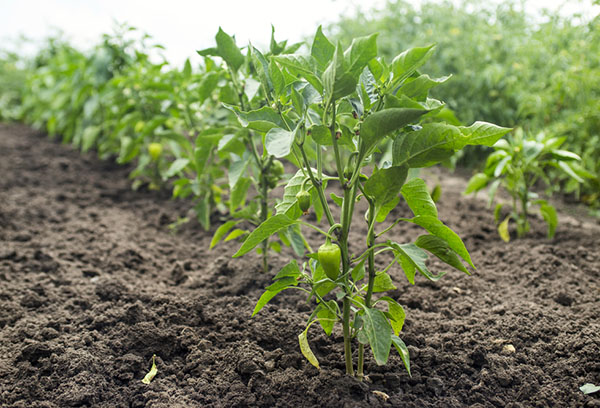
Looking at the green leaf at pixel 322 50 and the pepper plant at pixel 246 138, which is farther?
the pepper plant at pixel 246 138

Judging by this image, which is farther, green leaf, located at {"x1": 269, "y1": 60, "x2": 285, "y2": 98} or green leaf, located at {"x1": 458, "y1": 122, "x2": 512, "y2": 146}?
green leaf, located at {"x1": 269, "y1": 60, "x2": 285, "y2": 98}

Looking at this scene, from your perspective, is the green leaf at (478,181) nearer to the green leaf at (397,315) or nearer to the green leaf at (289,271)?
the green leaf at (397,315)

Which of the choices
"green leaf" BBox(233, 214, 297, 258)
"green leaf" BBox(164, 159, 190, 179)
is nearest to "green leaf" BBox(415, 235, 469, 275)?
"green leaf" BBox(233, 214, 297, 258)

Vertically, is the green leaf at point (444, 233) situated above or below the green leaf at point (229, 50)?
below

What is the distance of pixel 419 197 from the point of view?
136 centimetres

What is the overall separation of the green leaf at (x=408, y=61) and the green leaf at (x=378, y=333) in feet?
2.01

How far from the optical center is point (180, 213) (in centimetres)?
347

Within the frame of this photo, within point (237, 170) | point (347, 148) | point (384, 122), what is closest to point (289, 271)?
point (347, 148)

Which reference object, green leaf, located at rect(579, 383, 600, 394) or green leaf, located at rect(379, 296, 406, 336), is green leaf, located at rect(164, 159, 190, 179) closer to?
green leaf, located at rect(379, 296, 406, 336)

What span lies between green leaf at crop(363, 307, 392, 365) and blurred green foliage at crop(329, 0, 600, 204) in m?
2.55

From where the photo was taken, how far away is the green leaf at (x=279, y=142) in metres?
1.08

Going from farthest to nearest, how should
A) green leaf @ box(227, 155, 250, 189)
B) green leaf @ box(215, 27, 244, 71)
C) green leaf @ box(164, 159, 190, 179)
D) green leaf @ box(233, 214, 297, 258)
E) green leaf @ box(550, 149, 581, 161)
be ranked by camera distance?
1. green leaf @ box(164, 159, 190, 179)
2. green leaf @ box(550, 149, 581, 161)
3. green leaf @ box(227, 155, 250, 189)
4. green leaf @ box(215, 27, 244, 71)
5. green leaf @ box(233, 214, 297, 258)

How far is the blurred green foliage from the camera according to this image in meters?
3.45

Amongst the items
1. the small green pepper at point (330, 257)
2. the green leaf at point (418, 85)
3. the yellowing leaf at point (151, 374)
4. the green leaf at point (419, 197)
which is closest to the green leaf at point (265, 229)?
the small green pepper at point (330, 257)
